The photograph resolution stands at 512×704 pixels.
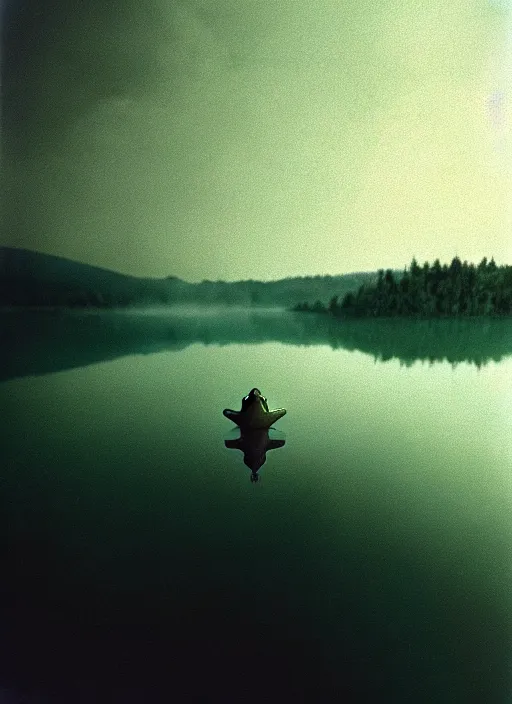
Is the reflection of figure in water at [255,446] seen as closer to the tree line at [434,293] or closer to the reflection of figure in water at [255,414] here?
the reflection of figure in water at [255,414]

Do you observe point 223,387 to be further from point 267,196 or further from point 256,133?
point 256,133

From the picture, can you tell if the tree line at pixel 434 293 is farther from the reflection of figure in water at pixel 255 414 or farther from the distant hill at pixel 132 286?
the reflection of figure in water at pixel 255 414

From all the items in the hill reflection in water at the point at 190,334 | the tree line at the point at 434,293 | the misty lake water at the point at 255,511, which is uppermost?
the tree line at the point at 434,293

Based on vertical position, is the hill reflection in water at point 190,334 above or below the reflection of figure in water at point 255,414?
above

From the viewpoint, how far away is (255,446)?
137 cm

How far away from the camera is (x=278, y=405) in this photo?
138 centimetres

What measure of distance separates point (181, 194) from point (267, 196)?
8.4 inches

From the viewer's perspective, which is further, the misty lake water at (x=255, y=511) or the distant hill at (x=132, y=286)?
the distant hill at (x=132, y=286)

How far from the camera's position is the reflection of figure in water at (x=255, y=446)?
136 centimetres

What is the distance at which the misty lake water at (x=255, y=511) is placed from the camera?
123 centimetres

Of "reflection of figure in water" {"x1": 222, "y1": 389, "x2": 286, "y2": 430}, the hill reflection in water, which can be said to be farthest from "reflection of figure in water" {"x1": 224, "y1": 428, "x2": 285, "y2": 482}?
the hill reflection in water

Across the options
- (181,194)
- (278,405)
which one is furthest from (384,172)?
(278,405)

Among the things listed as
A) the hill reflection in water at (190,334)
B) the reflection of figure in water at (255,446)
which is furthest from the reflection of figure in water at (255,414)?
the hill reflection in water at (190,334)

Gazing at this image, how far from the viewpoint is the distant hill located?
1404mm
